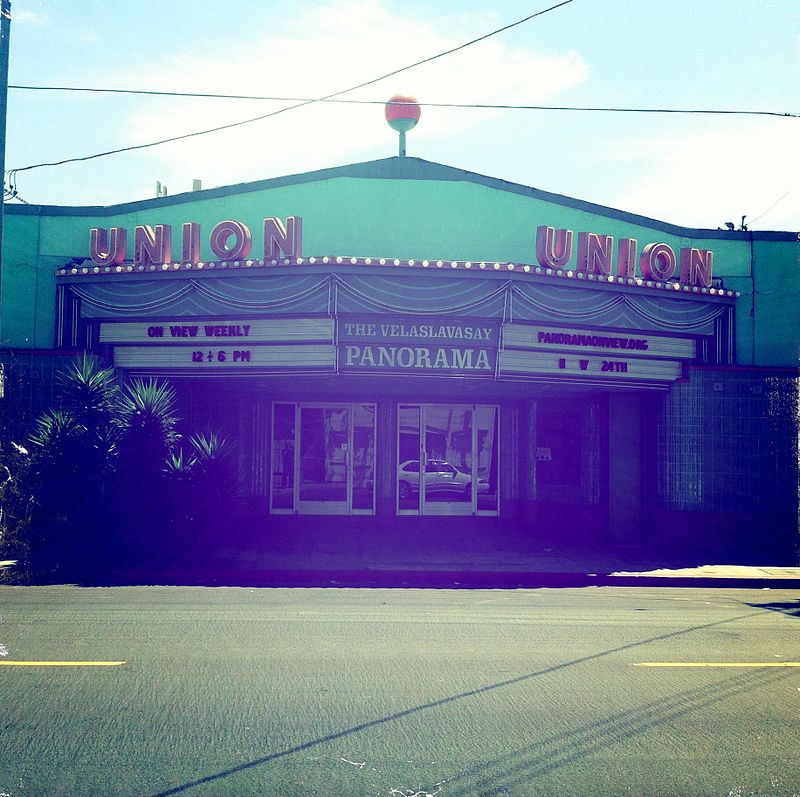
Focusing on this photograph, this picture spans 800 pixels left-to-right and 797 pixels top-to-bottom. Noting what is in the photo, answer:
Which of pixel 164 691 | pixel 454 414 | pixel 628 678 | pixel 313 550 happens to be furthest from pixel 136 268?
pixel 628 678

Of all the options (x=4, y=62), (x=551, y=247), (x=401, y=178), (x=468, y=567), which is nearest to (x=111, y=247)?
(x=4, y=62)

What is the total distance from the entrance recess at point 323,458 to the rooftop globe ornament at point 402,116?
20.6 feet

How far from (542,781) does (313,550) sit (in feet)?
36.0

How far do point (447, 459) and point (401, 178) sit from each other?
268 inches

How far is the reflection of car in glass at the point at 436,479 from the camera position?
66.0 feet

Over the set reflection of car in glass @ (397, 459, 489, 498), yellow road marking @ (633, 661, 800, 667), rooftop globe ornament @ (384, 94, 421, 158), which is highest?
rooftop globe ornament @ (384, 94, 421, 158)

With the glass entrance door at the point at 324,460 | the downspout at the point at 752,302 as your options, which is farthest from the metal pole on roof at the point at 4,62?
the downspout at the point at 752,302

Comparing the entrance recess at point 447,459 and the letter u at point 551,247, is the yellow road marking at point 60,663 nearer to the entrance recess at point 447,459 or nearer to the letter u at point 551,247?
the letter u at point 551,247

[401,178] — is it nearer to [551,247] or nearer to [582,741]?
[551,247]

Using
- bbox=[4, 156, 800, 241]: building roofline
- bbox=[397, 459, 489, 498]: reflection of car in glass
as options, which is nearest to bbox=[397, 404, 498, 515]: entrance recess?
bbox=[397, 459, 489, 498]: reflection of car in glass

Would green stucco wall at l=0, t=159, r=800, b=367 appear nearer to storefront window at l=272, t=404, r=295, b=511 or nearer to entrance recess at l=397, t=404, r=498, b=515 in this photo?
storefront window at l=272, t=404, r=295, b=511

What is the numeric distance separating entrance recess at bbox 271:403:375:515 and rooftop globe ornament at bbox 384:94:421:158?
629cm

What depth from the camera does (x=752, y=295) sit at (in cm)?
1777

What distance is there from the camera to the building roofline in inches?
679
